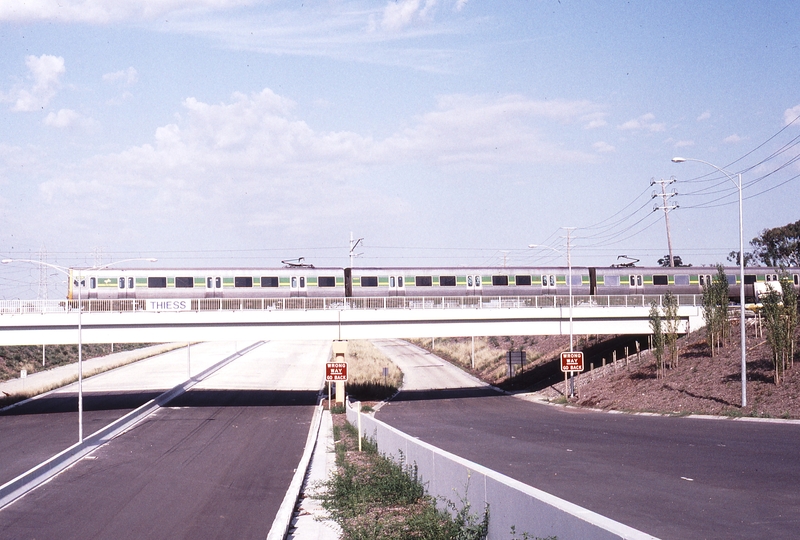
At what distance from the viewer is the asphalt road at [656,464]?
1173cm

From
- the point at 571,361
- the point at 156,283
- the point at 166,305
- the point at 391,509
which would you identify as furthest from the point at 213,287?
the point at 391,509

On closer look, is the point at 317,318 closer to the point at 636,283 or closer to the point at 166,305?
the point at 166,305

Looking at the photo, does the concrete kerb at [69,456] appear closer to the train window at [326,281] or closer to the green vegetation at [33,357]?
the train window at [326,281]

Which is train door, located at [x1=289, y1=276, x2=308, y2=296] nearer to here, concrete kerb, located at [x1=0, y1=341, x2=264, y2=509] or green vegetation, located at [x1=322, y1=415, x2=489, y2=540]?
concrete kerb, located at [x1=0, y1=341, x2=264, y2=509]

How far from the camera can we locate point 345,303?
149ft

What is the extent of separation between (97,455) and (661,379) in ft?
94.6

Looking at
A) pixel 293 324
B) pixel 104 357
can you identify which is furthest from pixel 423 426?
pixel 104 357

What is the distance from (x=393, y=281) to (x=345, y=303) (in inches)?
280

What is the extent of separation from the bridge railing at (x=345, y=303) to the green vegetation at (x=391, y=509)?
2384 cm

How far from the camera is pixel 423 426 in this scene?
1334 inches

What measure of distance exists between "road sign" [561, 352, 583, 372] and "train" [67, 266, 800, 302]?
10170 mm

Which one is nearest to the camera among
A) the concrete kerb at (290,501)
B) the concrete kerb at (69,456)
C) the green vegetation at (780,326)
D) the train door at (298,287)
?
the concrete kerb at (290,501)

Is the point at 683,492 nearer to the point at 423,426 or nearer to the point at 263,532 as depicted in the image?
the point at 263,532

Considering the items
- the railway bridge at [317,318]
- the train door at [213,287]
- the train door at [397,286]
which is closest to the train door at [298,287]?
the railway bridge at [317,318]
